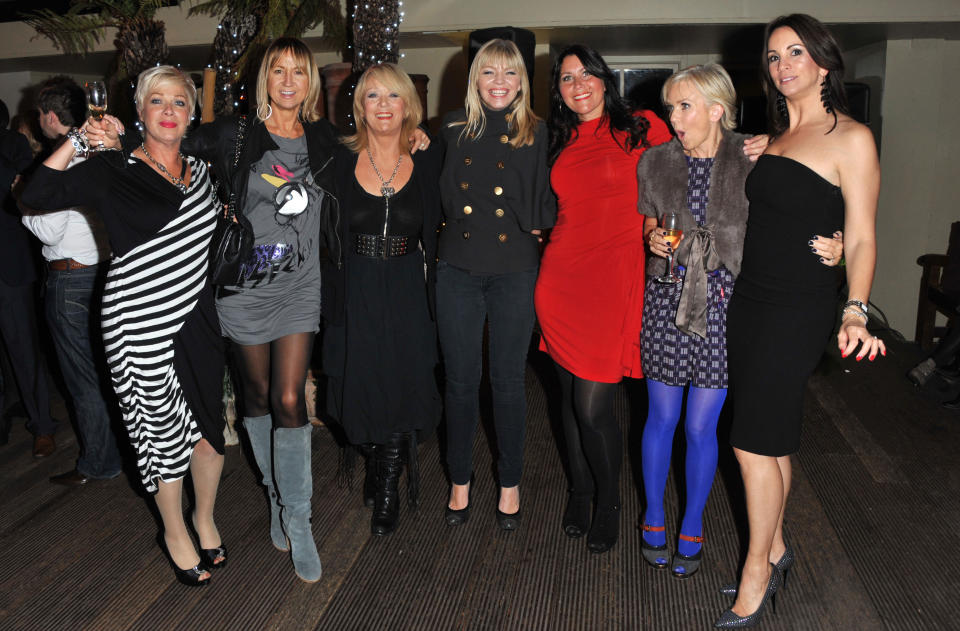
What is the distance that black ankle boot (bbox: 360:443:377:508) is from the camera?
310 cm

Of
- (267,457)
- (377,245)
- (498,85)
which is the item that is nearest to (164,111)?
(377,245)

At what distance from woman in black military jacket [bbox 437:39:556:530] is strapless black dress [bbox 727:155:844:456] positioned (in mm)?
752

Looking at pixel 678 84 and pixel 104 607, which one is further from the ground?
pixel 678 84

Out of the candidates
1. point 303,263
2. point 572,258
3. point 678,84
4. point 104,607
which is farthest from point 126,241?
point 678,84

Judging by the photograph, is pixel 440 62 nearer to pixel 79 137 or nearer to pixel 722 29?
pixel 722 29

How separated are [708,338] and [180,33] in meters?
5.27

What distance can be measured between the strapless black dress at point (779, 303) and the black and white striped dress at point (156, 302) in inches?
67.3

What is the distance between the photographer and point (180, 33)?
232 inches

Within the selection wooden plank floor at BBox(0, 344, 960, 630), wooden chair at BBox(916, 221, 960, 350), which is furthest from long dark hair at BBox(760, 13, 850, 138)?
wooden chair at BBox(916, 221, 960, 350)

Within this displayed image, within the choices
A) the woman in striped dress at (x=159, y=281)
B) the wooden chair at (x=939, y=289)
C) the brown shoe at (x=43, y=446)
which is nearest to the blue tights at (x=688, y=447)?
the woman in striped dress at (x=159, y=281)

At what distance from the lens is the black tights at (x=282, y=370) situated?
251cm

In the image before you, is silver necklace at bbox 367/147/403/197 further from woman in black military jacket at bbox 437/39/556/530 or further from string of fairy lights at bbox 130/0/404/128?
string of fairy lights at bbox 130/0/404/128

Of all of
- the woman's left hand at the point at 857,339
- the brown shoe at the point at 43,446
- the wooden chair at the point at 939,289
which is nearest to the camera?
the woman's left hand at the point at 857,339

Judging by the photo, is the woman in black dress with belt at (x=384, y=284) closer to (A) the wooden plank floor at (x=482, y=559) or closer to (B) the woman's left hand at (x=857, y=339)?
(A) the wooden plank floor at (x=482, y=559)
